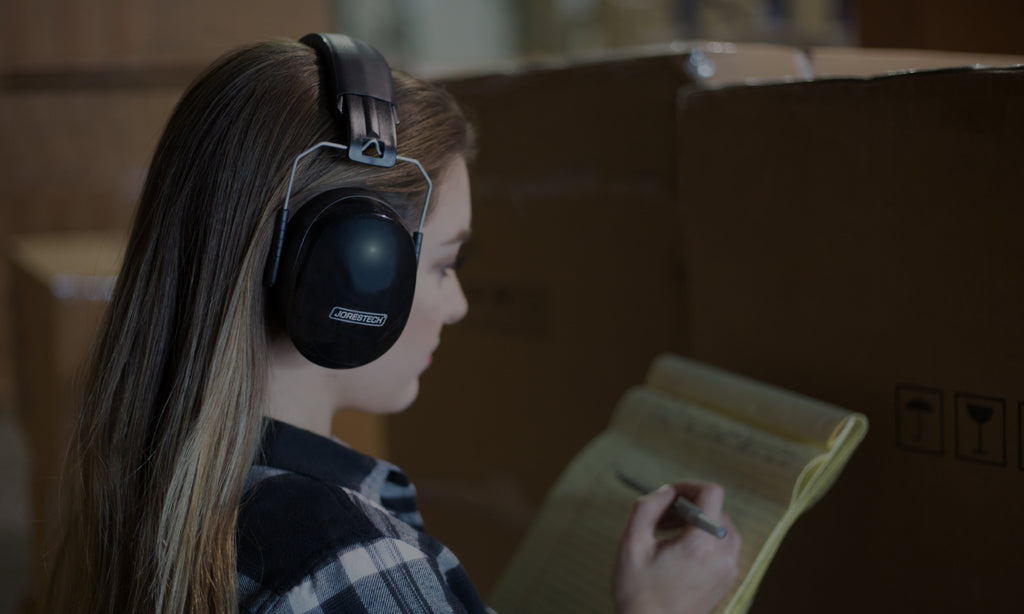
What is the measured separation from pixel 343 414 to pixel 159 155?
0.86 meters

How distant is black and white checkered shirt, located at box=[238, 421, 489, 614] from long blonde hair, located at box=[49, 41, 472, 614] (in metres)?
0.02

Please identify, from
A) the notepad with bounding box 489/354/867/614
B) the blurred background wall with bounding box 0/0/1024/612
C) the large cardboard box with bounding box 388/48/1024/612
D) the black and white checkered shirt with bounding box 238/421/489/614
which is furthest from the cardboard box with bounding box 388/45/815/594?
the blurred background wall with bounding box 0/0/1024/612

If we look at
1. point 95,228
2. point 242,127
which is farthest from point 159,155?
point 95,228

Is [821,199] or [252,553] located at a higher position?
[821,199]

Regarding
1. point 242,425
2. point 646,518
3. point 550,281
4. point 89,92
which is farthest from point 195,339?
point 89,92

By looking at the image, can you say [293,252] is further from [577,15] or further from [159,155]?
[577,15]

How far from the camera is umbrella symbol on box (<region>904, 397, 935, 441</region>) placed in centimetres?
59

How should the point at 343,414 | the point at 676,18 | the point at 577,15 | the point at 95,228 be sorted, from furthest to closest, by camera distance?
the point at 577,15 < the point at 676,18 < the point at 95,228 < the point at 343,414

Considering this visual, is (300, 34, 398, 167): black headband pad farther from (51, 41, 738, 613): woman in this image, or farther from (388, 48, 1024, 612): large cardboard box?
(388, 48, 1024, 612): large cardboard box

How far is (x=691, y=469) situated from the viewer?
2.24 feet

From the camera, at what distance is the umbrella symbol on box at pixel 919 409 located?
593mm

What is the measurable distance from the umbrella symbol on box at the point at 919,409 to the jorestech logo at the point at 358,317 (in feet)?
1.16

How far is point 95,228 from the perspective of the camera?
236 cm

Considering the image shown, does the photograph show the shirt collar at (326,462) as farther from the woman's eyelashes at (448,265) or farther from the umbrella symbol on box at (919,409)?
the umbrella symbol on box at (919,409)
